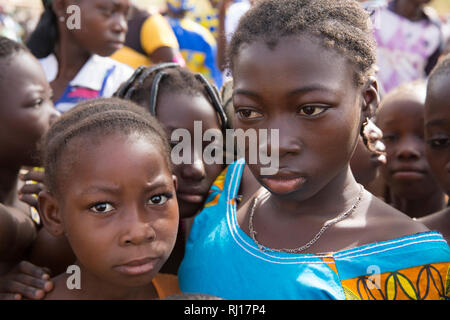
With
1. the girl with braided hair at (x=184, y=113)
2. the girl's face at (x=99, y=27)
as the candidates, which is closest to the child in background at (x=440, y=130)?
the girl with braided hair at (x=184, y=113)

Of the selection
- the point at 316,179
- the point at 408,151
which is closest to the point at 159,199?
the point at 316,179

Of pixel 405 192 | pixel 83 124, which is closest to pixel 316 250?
pixel 83 124

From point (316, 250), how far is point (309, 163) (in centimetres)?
27

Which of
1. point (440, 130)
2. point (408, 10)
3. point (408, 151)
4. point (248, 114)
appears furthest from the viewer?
point (408, 10)

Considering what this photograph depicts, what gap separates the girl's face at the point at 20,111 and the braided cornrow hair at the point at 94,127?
1.33 ft

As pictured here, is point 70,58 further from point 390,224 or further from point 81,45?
point 390,224

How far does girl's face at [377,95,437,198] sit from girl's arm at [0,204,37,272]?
173 centimetres

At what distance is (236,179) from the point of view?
1.98 meters

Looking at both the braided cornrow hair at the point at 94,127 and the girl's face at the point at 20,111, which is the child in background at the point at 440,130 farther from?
the girl's face at the point at 20,111

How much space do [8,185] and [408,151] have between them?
1899 mm

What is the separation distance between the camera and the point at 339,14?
4.94ft

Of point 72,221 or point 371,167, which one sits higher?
point 371,167

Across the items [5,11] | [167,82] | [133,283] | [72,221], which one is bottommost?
[133,283]
